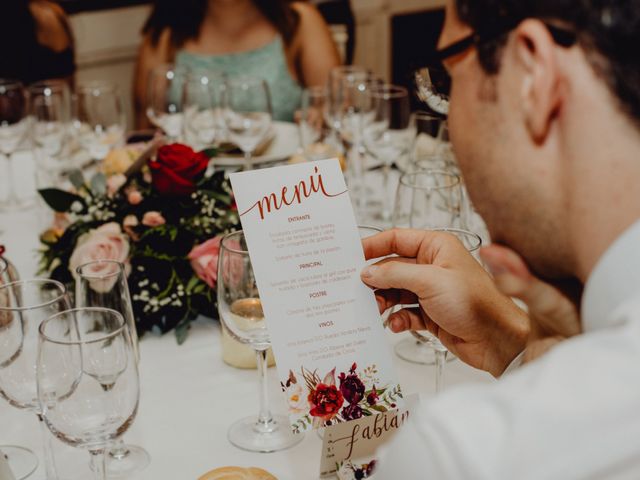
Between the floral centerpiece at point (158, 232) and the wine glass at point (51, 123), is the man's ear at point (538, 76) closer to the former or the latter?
the floral centerpiece at point (158, 232)

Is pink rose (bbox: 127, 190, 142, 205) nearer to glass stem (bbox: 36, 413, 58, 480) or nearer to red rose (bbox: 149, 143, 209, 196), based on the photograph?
red rose (bbox: 149, 143, 209, 196)

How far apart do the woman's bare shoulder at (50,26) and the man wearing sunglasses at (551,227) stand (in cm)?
272

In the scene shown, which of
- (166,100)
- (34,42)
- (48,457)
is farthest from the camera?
(34,42)

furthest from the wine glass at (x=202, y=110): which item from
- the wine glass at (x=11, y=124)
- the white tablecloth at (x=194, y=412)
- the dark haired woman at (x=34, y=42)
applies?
the dark haired woman at (x=34, y=42)

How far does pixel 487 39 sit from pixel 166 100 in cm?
171

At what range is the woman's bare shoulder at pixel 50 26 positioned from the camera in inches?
128

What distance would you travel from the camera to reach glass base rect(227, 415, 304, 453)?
1163 mm

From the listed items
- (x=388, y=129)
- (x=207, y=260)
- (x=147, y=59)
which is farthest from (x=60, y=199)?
(x=147, y=59)

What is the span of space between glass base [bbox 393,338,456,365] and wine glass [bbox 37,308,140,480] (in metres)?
0.57

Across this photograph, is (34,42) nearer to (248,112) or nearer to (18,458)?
(248,112)

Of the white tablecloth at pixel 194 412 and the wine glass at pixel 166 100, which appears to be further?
the wine glass at pixel 166 100

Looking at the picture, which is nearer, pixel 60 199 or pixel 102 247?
pixel 102 247

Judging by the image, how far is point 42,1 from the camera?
333cm

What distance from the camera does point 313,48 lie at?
3.42 meters
